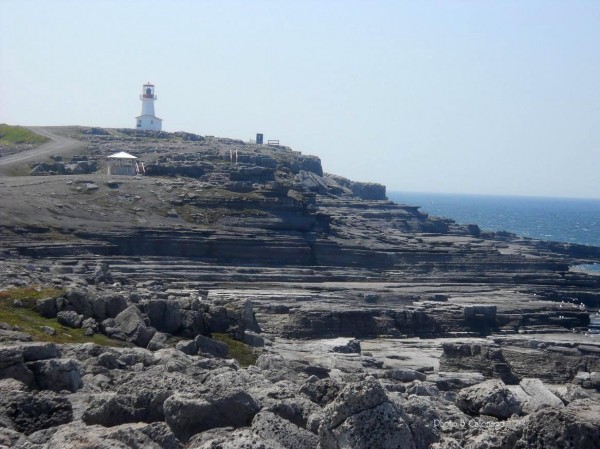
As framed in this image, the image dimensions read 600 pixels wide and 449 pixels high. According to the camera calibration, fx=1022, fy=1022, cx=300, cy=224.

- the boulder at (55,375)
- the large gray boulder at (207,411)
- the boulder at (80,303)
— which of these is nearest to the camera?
the large gray boulder at (207,411)

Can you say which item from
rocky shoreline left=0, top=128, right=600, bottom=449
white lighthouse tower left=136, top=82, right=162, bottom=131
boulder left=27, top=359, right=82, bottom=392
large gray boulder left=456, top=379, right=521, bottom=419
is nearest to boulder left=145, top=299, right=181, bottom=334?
rocky shoreline left=0, top=128, right=600, bottom=449

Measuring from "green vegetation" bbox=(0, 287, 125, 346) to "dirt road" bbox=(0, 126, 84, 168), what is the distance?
56.1m

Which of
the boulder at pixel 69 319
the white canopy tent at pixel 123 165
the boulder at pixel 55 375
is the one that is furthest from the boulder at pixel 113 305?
the white canopy tent at pixel 123 165

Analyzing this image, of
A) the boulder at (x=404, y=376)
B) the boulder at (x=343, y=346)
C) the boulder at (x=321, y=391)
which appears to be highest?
the boulder at (x=321, y=391)

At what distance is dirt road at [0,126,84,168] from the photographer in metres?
89.3

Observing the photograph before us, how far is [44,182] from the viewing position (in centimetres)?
7406

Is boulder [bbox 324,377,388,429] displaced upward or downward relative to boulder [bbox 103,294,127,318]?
upward

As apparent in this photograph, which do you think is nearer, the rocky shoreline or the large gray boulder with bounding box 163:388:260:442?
the rocky shoreline

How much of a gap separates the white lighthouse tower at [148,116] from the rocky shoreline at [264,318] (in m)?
14.5

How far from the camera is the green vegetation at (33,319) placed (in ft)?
84.2

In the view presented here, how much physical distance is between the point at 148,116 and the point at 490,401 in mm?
120660

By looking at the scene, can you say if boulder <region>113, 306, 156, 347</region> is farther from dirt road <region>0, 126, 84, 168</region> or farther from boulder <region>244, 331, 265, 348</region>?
dirt road <region>0, 126, 84, 168</region>

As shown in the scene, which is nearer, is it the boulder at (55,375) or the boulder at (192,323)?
the boulder at (55,375)

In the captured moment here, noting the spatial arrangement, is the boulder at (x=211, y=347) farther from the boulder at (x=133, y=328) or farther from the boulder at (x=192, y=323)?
the boulder at (x=192, y=323)
